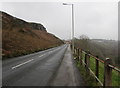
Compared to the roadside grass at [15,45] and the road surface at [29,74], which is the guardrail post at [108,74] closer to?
the road surface at [29,74]

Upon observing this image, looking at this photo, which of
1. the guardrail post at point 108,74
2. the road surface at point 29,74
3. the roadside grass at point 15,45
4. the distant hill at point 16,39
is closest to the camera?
the guardrail post at point 108,74

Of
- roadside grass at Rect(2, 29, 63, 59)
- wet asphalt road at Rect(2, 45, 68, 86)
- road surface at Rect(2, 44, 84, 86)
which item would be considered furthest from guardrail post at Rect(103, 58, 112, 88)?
roadside grass at Rect(2, 29, 63, 59)

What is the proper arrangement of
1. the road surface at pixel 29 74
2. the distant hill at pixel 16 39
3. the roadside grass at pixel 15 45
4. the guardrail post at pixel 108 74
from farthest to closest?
the distant hill at pixel 16 39, the roadside grass at pixel 15 45, the road surface at pixel 29 74, the guardrail post at pixel 108 74

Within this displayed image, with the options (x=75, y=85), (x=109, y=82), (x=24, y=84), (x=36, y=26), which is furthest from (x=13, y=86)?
(x=36, y=26)

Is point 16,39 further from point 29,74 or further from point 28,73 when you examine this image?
point 29,74

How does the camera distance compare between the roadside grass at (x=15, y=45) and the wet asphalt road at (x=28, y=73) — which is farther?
the roadside grass at (x=15, y=45)

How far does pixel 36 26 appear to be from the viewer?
115188mm

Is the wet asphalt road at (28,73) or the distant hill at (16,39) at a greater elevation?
the distant hill at (16,39)

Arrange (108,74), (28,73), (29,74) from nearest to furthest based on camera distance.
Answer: (108,74), (29,74), (28,73)

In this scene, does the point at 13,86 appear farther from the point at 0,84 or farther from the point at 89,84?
the point at 89,84

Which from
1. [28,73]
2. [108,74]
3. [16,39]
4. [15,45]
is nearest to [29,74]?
[28,73]

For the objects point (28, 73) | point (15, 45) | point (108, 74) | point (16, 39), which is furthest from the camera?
point (16, 39)

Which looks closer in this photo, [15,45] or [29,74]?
[29,74]

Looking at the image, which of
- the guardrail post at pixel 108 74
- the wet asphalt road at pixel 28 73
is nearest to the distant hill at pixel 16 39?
the wet asphalt road at pixel 28 73
